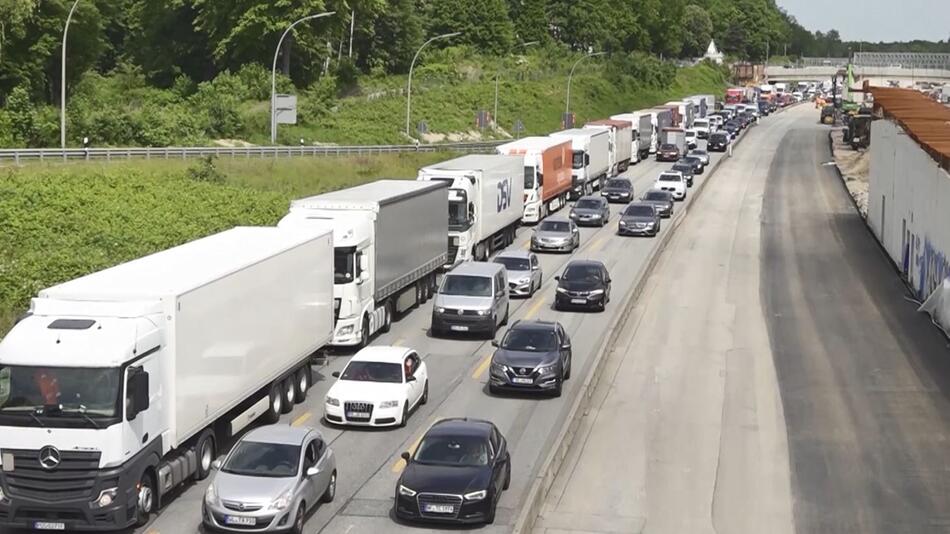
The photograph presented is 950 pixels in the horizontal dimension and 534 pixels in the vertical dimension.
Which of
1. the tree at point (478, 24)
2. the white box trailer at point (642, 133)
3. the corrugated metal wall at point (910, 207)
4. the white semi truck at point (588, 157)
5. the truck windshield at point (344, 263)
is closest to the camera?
the truck windshield at point (344, 263)

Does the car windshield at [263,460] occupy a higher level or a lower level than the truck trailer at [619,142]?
lower

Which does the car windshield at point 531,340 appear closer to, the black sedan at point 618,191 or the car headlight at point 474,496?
the car headlight at point 474,496

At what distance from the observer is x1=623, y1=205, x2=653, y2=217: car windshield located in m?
57.3

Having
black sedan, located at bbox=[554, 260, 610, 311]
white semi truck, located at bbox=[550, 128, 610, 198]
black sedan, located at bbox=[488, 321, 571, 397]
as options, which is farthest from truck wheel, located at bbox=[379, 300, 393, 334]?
white semi truck, located at bbox=[550, 128, 610, 198]

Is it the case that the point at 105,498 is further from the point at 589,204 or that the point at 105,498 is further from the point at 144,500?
the point at 589,204

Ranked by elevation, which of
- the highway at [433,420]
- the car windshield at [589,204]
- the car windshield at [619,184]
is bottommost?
the highway at [433,420]

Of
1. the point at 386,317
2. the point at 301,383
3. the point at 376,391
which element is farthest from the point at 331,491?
the point at 386,317

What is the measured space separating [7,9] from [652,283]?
1540 inches

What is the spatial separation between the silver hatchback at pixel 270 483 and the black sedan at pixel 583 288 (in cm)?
1942

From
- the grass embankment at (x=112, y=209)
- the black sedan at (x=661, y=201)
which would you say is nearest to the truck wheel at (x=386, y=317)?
the grass embankment at (x=112, y=209)

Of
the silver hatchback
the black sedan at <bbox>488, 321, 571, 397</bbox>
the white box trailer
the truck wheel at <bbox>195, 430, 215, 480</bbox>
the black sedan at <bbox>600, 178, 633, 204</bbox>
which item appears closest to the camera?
the silver hatchback

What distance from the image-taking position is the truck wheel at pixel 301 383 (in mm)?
28656

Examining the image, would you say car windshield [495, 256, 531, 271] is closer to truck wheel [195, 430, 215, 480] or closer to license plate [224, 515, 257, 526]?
truck wheel [195, 430, 215, 480]

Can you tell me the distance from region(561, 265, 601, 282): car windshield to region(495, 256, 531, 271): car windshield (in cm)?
236
